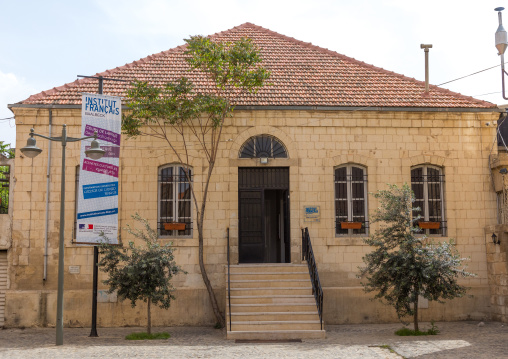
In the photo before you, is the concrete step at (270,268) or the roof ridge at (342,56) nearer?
the concrete step at (270,268)

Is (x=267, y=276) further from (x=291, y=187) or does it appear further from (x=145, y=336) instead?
(x=145, y=336)

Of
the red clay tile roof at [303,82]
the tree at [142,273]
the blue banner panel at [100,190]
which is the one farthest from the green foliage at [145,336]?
the red clay tile roof at [303,82]

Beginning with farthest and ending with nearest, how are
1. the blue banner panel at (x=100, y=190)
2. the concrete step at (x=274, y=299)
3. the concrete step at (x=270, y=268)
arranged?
the concrete step at (x=270, y=268)
the concrete step at (x=274, y=299)
the blue banner panel at (x=100, y=190)

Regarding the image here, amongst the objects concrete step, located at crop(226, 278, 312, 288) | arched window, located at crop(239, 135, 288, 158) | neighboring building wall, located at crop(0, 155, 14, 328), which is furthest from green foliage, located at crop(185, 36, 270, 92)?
neighboring building wall, located at crop(0, 155, 14, 328)

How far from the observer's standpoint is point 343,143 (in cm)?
1691

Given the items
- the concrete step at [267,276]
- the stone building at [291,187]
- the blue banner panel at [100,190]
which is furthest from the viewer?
the stone building at [291,187]

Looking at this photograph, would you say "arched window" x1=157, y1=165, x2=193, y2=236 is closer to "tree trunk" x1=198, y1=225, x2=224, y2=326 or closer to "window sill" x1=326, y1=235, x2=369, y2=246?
"tree trunk" x1=198, y1=225, x2=224, y2=326

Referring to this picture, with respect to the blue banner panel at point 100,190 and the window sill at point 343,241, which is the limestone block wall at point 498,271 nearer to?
the window sill at point 343,241

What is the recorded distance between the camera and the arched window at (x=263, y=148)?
662 inches

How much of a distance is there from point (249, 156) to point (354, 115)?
3.25 metres

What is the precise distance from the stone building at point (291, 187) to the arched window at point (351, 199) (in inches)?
1.4

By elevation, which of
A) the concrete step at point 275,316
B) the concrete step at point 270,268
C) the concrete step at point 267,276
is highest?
the concrete step at point 270,268

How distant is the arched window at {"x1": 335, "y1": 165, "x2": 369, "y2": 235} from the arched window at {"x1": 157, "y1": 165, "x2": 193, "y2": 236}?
423 cm

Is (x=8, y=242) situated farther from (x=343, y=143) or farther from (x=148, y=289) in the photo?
(x=343, y=143)
